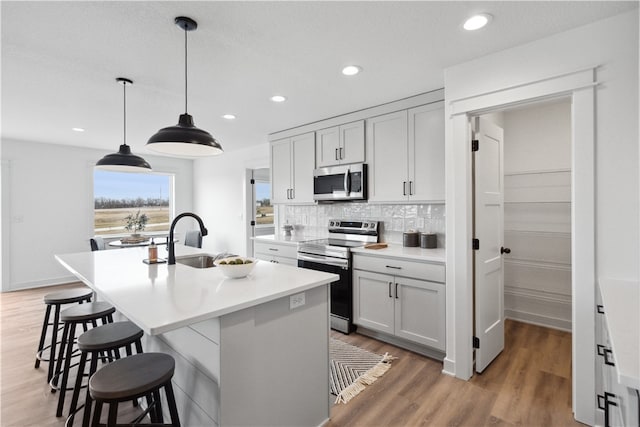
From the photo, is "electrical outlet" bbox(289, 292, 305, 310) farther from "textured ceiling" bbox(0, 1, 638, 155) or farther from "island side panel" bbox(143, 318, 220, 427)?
"textured ceiling" bbox(0, 1, 638, 155)

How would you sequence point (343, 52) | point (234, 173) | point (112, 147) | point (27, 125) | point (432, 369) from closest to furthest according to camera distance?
1. point (343, 52)
2. point (432, 369)
3. point (27, 125)
4. point (112, 147)
5. point (234, 173)

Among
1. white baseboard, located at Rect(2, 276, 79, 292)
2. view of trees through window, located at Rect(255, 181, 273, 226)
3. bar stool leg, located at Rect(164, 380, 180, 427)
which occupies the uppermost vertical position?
view of trees through window, located at Rect(255, 181, 273, 226)

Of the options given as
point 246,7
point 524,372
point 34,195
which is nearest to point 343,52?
point 246,7

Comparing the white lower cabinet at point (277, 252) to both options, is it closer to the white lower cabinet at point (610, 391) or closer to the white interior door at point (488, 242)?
the white interior door at point (488, 242)

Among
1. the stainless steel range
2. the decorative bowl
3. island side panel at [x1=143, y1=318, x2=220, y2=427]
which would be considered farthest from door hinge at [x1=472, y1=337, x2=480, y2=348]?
island side panel at [x1=143, y1=318, x2=220, y2=427]

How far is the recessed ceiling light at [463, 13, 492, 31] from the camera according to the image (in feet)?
6.00

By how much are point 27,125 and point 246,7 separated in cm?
419

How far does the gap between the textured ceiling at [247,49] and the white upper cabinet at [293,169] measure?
0.65 meters

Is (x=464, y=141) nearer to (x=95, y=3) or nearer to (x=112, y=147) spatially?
(x=95, y=3)

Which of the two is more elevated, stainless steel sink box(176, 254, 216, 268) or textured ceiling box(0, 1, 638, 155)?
textured ceiling box(0, 1, 638, 155)

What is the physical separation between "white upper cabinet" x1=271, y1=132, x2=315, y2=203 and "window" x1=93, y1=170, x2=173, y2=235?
10.9 ft

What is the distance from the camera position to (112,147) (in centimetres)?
564

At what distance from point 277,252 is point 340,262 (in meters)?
1.16

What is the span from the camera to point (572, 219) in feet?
6.46
